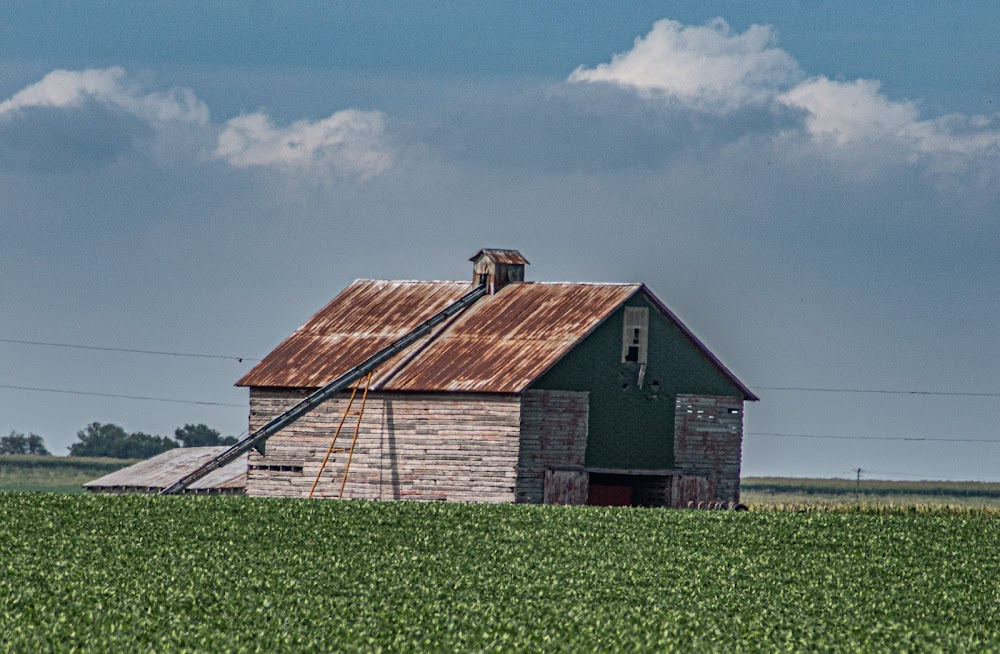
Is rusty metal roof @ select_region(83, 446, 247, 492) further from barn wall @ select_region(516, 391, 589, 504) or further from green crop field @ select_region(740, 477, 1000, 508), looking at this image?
green crop field @ select_region(740, 477, 1000, 508)

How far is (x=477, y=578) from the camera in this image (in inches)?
1352

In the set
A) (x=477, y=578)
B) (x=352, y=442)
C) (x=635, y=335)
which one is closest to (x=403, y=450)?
(x=352, y=442)

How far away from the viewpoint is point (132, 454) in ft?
529

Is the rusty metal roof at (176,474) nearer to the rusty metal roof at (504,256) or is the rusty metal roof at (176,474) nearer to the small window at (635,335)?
the rusty metal roof at (504,256)

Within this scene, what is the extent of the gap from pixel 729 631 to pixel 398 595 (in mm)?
6075

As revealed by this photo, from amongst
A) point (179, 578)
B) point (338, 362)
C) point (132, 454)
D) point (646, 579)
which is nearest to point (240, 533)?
point (179, 578)

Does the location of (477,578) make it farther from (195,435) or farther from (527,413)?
(195,435)

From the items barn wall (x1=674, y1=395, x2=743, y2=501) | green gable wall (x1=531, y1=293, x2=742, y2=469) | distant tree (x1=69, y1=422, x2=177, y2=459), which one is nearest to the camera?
green gable wall (x1=531, y1=293, x2=742, y2=469)

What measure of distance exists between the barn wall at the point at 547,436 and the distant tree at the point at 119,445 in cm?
11081

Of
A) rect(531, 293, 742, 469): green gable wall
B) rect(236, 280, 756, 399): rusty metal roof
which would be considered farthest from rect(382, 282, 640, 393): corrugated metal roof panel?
rect(531, 293, 742, 469): green gable wall

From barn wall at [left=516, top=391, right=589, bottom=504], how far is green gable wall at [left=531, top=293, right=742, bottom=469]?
1.06 ft

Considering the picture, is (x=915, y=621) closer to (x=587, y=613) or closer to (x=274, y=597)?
(x=587, y=613)

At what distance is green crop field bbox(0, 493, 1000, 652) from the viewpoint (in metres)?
27.7

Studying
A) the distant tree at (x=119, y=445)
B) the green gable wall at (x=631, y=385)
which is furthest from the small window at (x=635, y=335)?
the distant tree at (x=119, y=445)
